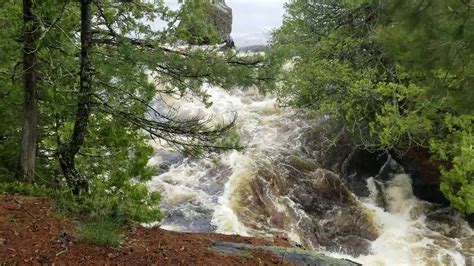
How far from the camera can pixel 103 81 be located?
5906 mm

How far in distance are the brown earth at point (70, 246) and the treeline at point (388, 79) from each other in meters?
2.11

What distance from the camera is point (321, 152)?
1462 cm

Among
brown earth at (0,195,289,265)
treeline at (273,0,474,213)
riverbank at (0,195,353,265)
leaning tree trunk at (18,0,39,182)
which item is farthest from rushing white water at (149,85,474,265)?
brown earth at (0,195,289,265)

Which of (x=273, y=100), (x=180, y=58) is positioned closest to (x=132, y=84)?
(x=180, y=58)

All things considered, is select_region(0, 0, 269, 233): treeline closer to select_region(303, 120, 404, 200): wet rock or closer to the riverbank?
the riverbank

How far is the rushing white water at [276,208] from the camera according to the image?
11.1 meters

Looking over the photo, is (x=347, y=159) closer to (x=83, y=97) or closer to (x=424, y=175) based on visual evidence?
(x=424, y=175)

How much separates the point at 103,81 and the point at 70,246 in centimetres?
187

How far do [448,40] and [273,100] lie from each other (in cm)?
1280

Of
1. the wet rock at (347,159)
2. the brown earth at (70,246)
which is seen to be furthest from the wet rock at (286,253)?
the wet rock at (347,159)

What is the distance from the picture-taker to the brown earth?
482 centimetres

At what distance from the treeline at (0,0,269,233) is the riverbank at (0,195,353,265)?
412 millimetres

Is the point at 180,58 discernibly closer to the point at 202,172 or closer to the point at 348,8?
the point at 202,172

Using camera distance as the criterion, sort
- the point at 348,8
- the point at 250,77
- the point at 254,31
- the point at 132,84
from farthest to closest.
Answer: the point at 254,31
the point at 348,8
the point at 250,77
the point at 132,84
